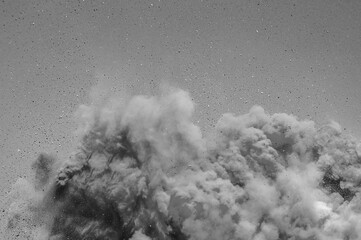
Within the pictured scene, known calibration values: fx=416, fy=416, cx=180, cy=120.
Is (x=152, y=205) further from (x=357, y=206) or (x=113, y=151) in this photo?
(x=357, y=206)

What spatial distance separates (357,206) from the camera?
54.0m

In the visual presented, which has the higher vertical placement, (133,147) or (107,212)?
(133,147)

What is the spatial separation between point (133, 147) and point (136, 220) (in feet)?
28.9

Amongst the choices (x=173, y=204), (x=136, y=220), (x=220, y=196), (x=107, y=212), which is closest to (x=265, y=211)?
(x=220, y=196)

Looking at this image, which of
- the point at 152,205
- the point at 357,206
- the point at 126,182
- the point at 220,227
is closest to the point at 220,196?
the point at 220,227

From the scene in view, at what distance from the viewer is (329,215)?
52.7 m

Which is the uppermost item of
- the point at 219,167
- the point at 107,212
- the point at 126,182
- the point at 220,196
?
the point at 219,167

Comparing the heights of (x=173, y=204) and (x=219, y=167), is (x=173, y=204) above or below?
below

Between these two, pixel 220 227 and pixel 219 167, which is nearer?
pixel 220 227

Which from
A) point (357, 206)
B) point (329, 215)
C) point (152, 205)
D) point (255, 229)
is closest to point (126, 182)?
point (152, 205)

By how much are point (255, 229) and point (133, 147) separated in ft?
59.9

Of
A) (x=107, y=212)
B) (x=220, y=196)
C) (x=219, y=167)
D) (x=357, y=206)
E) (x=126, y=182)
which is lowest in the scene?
(x=107, y=212)

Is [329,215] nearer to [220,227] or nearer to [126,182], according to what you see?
[220,227]

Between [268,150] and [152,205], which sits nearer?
[152,205]
